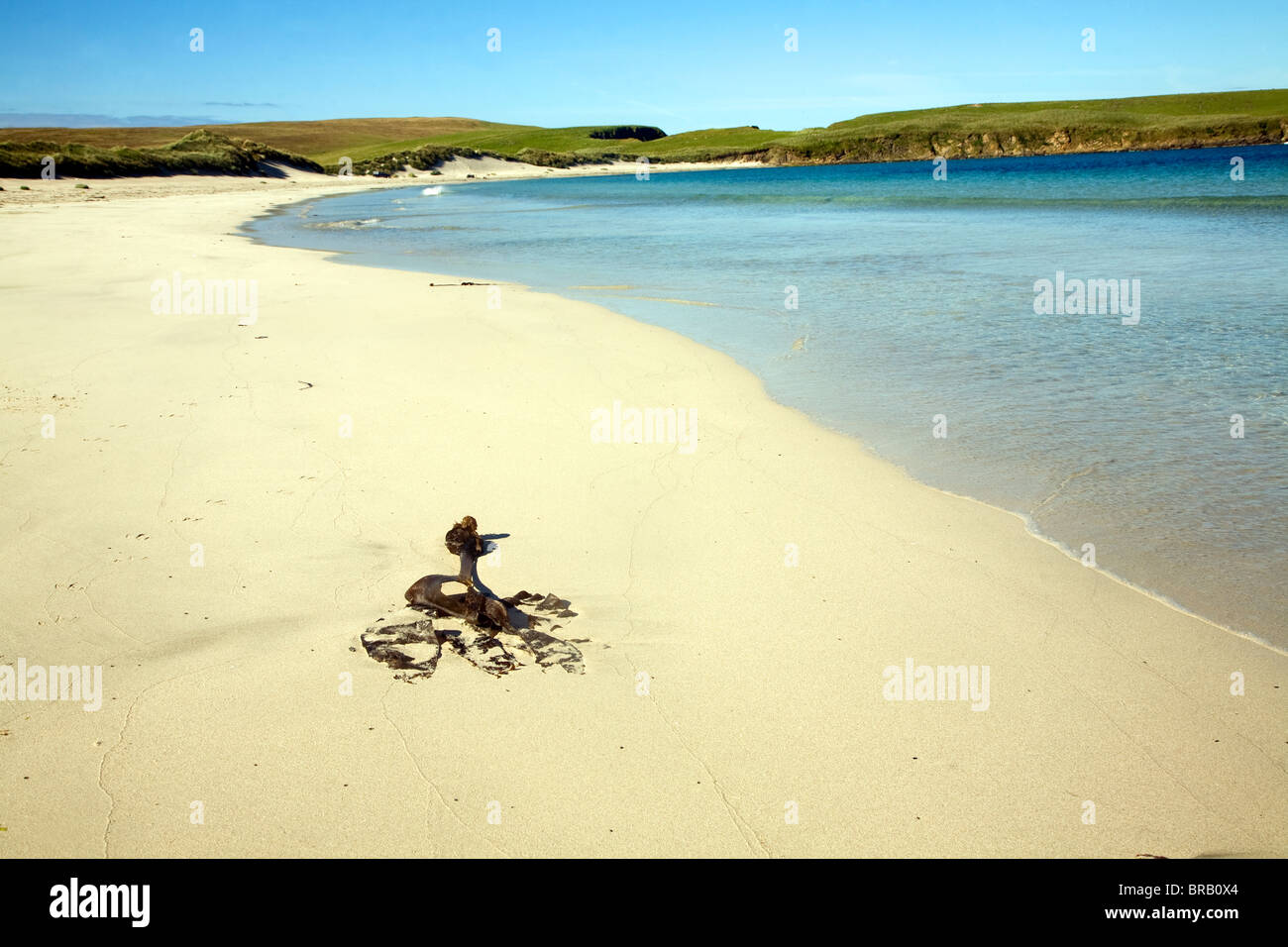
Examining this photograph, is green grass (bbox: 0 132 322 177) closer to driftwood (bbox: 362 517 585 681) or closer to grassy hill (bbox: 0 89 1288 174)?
grassy hill (bbox: 0 89 1288 174)

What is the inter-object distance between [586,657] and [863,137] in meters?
94.2

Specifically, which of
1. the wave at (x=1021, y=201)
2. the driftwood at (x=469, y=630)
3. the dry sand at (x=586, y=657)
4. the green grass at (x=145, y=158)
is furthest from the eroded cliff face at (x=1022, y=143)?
the driftwood at (x=469, y=630)

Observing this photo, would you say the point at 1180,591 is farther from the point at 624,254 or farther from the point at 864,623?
the point at 624,254

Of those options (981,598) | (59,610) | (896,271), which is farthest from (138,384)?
(896,271)

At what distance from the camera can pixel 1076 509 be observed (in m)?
5.19

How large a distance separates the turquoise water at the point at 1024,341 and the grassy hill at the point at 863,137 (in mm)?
38248

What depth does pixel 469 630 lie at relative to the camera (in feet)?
12.2

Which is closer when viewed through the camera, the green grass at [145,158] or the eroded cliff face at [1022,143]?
the green grass at [145,158]

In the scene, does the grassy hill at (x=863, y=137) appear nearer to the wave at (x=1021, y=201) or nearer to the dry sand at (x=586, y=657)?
the wave at (x=1021, y=201)

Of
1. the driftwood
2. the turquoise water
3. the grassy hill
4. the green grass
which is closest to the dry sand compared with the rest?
the driftwood

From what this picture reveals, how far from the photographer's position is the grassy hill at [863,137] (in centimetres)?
7306
